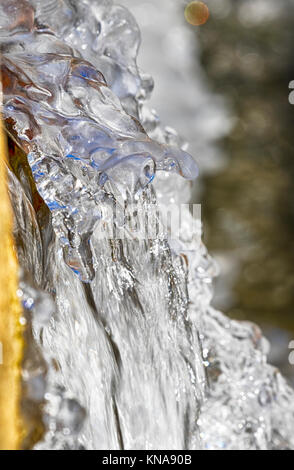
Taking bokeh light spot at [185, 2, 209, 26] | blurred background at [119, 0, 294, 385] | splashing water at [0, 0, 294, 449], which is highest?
bokeh light spot at [185, 2, 209, 26]

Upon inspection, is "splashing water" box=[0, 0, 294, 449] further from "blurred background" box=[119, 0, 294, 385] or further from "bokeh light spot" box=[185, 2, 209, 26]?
"bokeh light spot" box=[185, 2, 209, 26]

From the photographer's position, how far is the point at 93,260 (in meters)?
0.71

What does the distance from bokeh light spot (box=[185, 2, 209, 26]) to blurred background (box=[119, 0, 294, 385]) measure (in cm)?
3

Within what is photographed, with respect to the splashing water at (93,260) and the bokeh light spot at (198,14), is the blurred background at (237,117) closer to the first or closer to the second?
the bokeh light spot at (198,14)

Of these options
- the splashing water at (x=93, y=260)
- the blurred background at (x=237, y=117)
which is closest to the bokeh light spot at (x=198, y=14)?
the blurred background at (x=237, y=117)

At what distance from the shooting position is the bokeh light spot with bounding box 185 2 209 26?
424 centimetres

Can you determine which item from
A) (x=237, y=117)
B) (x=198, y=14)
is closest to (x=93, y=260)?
Result: (x=237, y=117)

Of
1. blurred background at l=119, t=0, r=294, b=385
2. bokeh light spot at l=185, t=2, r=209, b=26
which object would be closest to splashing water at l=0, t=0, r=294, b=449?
blurred background at l=119, t=0, r=294, b=385

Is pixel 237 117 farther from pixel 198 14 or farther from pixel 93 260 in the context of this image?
pixel 93 260

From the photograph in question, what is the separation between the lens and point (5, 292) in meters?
0.51

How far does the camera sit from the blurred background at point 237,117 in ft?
13.0

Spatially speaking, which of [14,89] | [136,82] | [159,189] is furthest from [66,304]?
[159,189]

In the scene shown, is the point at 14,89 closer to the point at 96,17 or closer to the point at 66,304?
A: the point at 66,304

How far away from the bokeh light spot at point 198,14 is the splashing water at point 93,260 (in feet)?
11.2
